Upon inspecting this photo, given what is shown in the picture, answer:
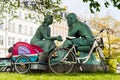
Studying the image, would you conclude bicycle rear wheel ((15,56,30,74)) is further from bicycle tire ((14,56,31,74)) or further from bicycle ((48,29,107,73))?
bicycle ((48,29,107,73))

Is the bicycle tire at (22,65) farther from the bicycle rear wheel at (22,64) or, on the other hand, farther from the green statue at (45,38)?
the green statue at (45,38)

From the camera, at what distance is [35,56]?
13.6 meters

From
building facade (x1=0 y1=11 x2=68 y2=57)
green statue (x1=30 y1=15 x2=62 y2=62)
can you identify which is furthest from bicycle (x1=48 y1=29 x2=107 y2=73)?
building facade (x1=0 y1=11 x2=68 y2=57)

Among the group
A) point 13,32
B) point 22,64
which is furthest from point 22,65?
point 13,32

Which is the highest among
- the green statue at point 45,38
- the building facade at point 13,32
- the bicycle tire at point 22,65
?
the green statue at point 45,38

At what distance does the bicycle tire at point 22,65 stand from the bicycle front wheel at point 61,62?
946mm

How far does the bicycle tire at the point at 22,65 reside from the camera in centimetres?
1359

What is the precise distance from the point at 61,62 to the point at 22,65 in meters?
1.64

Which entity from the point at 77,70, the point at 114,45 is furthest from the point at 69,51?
the point at 114,45

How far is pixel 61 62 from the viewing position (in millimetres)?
12680

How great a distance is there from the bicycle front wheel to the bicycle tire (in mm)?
946

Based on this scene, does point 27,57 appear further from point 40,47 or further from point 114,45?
point 114,45

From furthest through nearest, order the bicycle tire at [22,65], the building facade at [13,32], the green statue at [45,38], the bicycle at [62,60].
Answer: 1. the building facade at [13,32]
2. the green statue at [45,38]
3. the bicycle tire at [22,65]
4. the bicycle at [62,60]

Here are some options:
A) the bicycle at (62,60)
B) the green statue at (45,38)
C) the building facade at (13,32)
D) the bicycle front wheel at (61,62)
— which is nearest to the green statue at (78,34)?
the green statue at (45,38)
